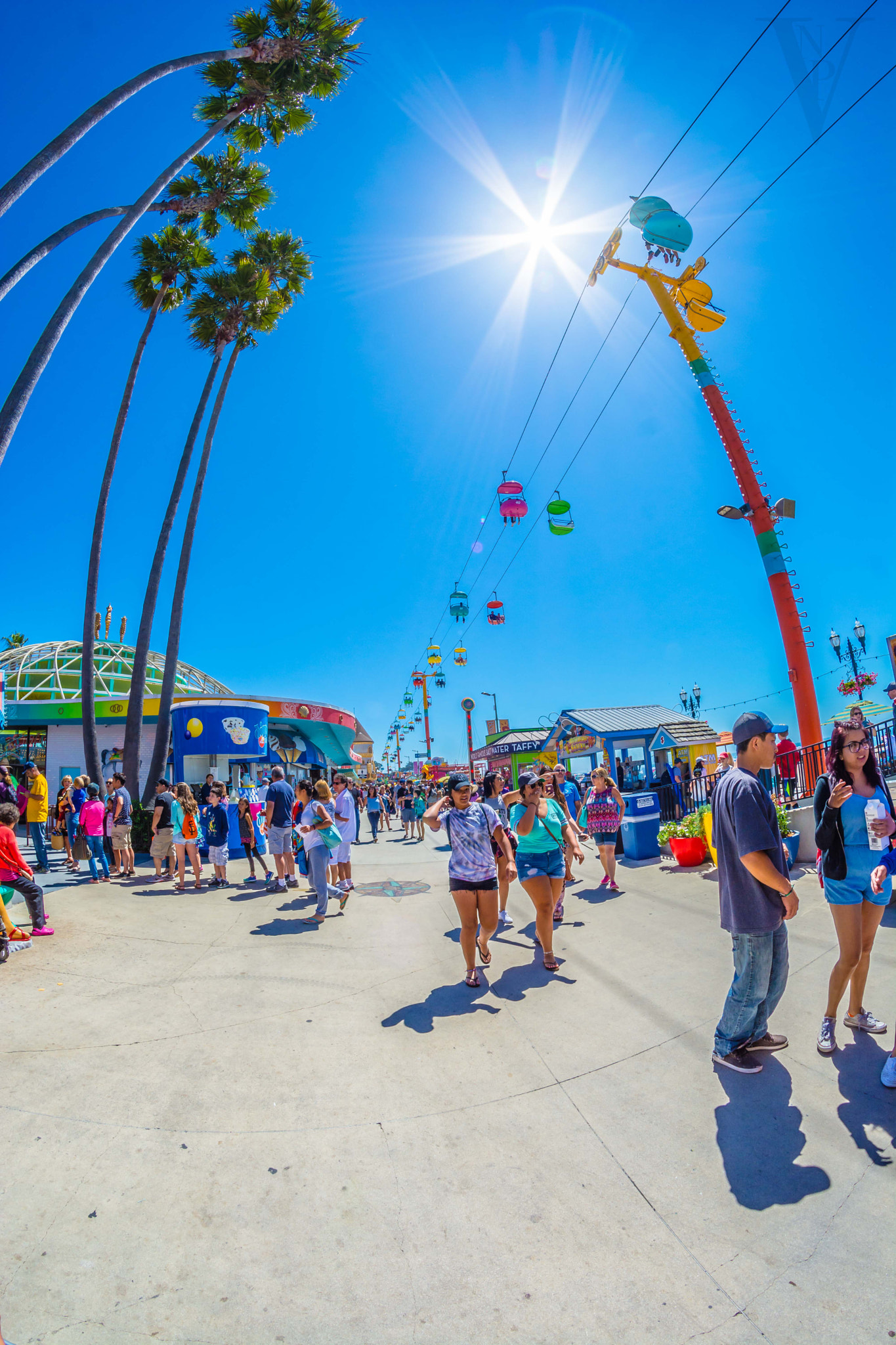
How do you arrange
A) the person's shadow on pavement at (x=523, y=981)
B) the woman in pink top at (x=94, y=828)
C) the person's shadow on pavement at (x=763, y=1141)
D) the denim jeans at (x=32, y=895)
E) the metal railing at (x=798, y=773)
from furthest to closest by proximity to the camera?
1. the metal railing at (x=798, y=773)
2. the woman in pink top at (x=94, y=828)
3. the denim jeans at (x=32, y=895)
4. the person's shadow on pavement at (x=523, y=981)
5. the person's shadow on pavement at (x=763, y=1141)

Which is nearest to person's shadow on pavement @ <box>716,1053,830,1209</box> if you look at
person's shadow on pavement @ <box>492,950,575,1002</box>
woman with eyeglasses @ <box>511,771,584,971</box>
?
person's shadow on pavement @ <box>492,950,575,1002</box>

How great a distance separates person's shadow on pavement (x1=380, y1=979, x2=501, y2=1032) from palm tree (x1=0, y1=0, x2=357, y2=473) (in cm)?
743

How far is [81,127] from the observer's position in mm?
6680

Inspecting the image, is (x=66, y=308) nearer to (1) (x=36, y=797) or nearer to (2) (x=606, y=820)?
(1) (x=36, y=797)

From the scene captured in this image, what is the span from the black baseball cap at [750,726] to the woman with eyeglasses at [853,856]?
59 centimetres

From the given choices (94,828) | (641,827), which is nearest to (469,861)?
(641,827)

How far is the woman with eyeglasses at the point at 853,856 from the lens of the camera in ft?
11.0

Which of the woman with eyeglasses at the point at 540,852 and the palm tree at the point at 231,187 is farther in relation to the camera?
the palm tree at the point at 231,187

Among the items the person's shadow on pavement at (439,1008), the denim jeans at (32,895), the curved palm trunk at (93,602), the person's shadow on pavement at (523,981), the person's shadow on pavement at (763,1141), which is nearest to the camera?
the person's shadow on pavement at (763,1141)

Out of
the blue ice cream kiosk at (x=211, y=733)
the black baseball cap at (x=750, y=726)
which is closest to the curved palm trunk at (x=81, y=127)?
the black baseball cap at (x=750, y=726)

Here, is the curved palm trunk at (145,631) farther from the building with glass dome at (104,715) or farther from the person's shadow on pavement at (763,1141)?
the person's shadow on pavement at (763,1141)

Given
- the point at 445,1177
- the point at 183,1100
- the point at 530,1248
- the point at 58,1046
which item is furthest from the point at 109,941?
the point at 530,1248

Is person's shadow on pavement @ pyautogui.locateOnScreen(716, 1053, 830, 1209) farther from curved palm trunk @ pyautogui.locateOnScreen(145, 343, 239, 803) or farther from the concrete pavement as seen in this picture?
curved palm trunk @ pyautogui.locateOnScreen(145, 343, 239, 803)

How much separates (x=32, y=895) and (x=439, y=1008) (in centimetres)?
414
